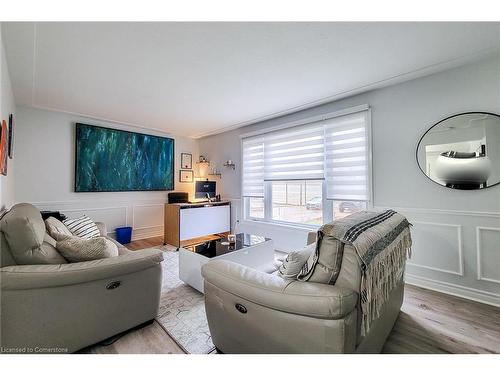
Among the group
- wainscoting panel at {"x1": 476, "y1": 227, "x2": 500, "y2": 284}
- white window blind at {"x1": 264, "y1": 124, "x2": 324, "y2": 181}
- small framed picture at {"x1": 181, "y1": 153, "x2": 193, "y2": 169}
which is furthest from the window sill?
small framed picture at {"x1": 181, "y1": 153, "x2": 193, "y2": 169}

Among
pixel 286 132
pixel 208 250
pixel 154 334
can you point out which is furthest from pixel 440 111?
pixel 154 334

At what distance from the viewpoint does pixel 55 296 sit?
130cm

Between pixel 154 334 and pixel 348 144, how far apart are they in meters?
2.98

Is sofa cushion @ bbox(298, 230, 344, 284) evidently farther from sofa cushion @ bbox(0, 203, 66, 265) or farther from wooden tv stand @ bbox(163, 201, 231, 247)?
wooden tv stand @ bbox(163, 201, 231, 247)

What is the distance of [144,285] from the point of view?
1.64 metres

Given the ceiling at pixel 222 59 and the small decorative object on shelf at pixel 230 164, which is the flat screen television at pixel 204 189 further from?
the ceiling at pixel 222 59

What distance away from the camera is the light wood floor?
1457mm

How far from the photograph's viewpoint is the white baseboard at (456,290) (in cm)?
202

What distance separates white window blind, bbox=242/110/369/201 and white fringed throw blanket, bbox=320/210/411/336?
1.49 metres

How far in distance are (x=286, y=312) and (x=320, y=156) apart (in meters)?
2.59

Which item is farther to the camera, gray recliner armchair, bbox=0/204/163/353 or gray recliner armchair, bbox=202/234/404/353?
gray recliner armchair, bbox=0/204/163/353

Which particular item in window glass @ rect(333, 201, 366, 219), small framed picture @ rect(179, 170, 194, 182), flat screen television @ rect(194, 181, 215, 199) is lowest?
window glass @ rect(333, 201, 366, 219)
